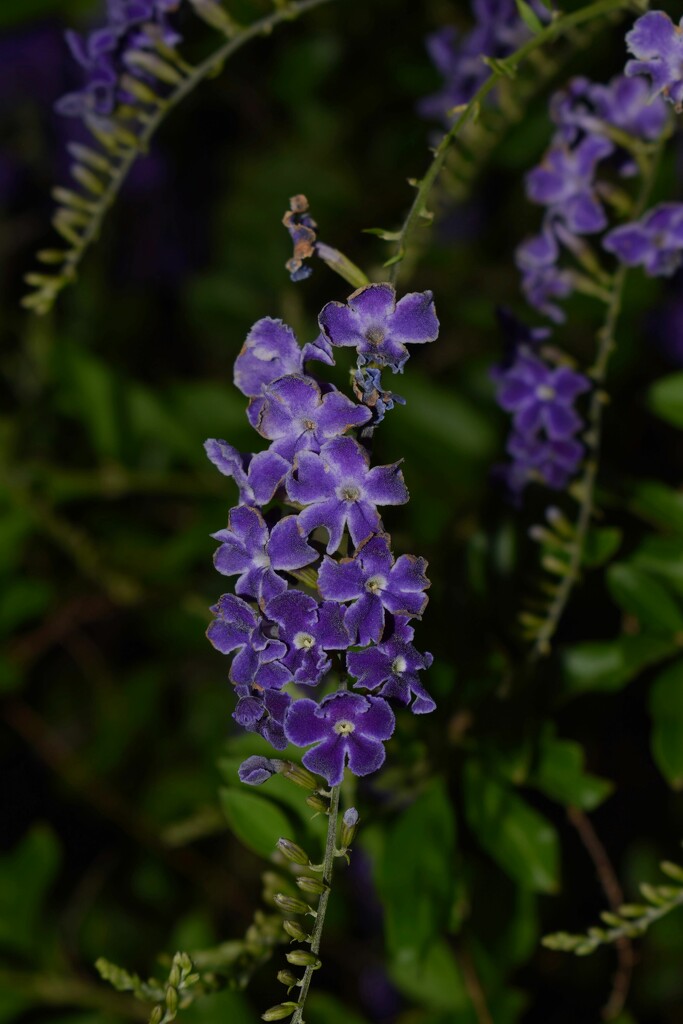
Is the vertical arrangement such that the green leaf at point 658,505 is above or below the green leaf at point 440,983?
above

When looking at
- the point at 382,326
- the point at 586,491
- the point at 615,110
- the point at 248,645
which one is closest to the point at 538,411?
the point at 586,491

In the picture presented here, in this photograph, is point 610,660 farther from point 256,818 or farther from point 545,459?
point 256,818

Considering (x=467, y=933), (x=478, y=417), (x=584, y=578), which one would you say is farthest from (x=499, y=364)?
(x=467, y=933)

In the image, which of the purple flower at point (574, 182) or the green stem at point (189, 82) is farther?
the purple flower at point (574, 182)

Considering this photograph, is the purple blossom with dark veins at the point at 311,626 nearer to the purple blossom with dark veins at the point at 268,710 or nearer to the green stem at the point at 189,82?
the purple blossom with dark veins at the point at 268,710

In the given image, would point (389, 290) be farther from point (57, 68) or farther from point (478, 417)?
point (57, 68)

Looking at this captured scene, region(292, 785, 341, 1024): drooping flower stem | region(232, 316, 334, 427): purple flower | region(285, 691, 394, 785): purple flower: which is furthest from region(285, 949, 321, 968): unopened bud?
region(232, 316, 334, 427): purple flower

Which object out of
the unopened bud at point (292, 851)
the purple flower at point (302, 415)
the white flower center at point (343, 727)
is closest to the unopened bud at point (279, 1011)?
the unopened bud at point (292, 851)
